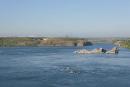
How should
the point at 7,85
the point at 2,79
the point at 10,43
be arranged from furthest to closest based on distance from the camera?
1. the point at 10,43
2. the point at 2,79
3. the point at 7,85

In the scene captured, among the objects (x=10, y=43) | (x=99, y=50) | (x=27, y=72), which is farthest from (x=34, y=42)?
(x=27, y=72)

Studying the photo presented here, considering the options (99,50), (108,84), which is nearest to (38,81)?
(108,84)

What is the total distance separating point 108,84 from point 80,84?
277cm

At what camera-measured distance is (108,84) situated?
35094 millimetres

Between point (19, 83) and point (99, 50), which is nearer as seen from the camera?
point (19, 83)

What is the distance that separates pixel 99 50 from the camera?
9612 centimetres

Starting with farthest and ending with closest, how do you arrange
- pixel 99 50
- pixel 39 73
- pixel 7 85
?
1. pixel 99 50
2. pixel 39 73
3. pixel 7 85

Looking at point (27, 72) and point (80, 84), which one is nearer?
point (80, 84)

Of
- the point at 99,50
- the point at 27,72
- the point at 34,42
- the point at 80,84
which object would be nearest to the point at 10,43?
the point at 34,42

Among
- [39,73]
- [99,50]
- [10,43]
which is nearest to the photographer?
[39,73]

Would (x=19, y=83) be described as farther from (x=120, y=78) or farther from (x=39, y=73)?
(x=120, y=78)

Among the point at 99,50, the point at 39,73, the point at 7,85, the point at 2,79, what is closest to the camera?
the point at 7,85

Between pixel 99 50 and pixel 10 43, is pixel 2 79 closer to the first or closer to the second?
pixel 99 50

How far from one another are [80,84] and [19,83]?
6.11 m
